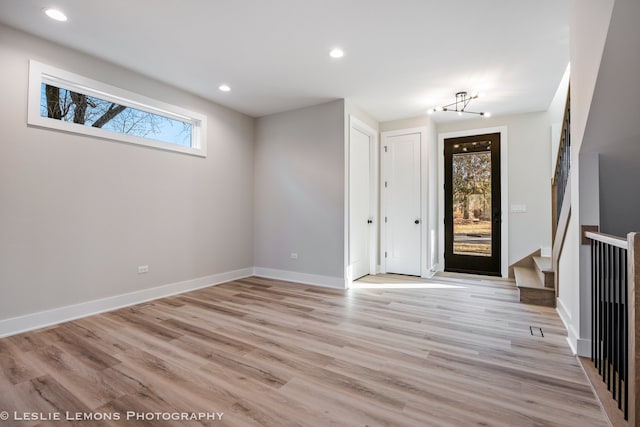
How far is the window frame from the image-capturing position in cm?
277

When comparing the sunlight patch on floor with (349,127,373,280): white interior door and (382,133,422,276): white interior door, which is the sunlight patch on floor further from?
(382,133,422,276): white interior door

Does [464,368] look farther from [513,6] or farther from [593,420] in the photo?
[513,6]

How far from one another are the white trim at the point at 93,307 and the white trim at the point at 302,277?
73 cm

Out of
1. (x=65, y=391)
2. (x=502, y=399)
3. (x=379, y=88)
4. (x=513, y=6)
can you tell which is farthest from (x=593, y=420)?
(x=379, y=88)

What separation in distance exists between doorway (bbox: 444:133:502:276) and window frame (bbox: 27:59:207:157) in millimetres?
4149

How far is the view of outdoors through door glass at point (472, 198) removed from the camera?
5109mm

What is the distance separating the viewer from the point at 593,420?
1539 millimetres

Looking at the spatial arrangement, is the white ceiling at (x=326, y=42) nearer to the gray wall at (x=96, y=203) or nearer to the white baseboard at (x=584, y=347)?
the gray wall at (x=96, y=203)

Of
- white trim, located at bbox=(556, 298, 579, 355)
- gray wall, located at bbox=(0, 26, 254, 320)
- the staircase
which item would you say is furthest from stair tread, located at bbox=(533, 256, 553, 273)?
gray wall, located at bbox=(0, 26, 254, 320)

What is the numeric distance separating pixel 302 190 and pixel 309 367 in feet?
9.64

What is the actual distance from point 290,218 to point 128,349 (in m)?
2.80

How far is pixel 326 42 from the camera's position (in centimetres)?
287

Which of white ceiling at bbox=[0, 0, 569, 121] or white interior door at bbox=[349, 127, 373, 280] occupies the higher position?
white ceiling at bbox=[0, 0, 569, 121]

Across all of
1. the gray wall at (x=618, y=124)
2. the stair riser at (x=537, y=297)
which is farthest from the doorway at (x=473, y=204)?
the gray wall at (x=618, y=124)
